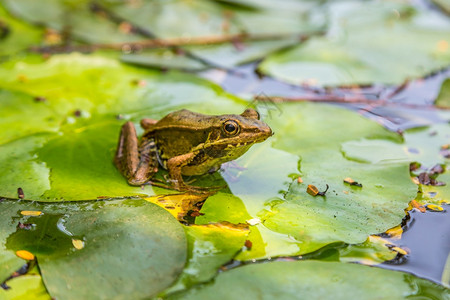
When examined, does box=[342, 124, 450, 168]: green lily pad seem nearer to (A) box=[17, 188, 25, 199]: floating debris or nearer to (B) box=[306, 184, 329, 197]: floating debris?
(B) box=[306, 184, 329, 197]: floating debris

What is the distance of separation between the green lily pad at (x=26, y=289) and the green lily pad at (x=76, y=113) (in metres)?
0.80

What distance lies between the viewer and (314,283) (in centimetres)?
313

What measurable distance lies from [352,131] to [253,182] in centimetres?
145

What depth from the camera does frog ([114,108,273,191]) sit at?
163 inches

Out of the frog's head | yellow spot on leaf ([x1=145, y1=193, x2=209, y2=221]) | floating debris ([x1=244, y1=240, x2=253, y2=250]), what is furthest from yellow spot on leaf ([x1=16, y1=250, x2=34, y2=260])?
the frog's head

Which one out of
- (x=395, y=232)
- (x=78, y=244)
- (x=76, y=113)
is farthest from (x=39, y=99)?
(x=395, y=232)

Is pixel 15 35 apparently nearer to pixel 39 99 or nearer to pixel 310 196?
pixel 39 99

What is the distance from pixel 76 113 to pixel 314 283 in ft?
10.3

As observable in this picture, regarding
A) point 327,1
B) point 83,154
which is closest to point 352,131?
point 83,154

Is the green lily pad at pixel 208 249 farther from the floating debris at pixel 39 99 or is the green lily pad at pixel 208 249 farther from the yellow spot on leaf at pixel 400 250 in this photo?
the floating debris at pixel 39 99

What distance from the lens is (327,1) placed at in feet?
28.3

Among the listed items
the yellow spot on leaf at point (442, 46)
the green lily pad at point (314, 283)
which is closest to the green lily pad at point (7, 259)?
the green lily pad at point (314, 283)

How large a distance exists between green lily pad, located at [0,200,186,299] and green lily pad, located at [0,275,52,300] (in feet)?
0.27

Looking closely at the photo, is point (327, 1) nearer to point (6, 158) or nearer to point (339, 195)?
point (339, 195)
